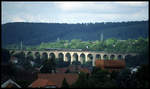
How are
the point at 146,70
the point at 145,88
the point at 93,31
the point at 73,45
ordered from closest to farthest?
the point at 145,88 → the point at 146,70 → the point at 73,45 → the point at 93,31

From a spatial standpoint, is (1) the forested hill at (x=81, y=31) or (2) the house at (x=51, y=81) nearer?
(2) the house at (x=51, y=81)

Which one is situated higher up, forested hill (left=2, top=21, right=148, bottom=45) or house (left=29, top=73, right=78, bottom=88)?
house (left=29, top=73, right=78, bottom=88)

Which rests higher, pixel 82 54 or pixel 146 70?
pixel 146 70

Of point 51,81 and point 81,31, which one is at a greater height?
point 51,81

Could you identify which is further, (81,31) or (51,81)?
(81,31)

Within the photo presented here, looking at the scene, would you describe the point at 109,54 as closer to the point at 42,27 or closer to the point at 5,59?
the point at 5,59

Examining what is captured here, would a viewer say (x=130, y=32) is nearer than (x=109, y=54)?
No

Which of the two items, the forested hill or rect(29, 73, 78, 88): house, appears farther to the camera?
the forested hill

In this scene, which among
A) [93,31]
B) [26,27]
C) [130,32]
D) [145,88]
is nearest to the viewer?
[145,88]

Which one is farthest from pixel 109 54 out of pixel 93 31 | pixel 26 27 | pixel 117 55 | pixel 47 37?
pixel 93 31

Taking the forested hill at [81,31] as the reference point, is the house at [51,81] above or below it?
above
